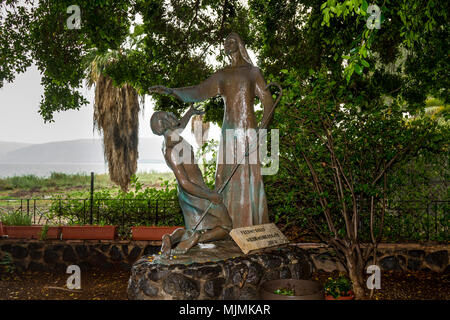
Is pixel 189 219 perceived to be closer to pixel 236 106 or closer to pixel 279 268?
pixel 279 268

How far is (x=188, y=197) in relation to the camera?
4.39 metres

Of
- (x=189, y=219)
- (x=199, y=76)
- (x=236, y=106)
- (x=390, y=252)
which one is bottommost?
(x=390, y=252)

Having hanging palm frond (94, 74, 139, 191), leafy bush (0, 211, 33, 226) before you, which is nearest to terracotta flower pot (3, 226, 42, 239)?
leafy bush (0, 211, 33, 226)

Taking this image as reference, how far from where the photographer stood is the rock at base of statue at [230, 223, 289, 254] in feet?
14.0

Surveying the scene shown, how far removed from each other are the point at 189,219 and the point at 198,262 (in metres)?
0.65

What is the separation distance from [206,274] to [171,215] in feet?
14.7

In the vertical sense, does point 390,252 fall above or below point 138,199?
below

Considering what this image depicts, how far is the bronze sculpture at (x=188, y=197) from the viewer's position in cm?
421

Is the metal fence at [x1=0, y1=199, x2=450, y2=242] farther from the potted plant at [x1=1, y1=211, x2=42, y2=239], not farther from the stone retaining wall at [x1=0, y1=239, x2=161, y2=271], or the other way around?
the stone retaining wall at [x1=0, y1=239, x2=161, y2=271]

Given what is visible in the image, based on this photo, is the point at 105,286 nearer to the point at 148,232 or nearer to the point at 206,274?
the point at 148,232

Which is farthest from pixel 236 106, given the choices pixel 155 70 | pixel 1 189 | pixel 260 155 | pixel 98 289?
pixel 1 189

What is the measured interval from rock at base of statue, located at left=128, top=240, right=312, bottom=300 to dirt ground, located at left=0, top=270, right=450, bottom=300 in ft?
6.76

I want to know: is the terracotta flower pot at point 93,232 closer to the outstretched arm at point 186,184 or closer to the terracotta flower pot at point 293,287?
the outstretched arm at point 186,184

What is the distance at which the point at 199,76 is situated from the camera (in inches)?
355
